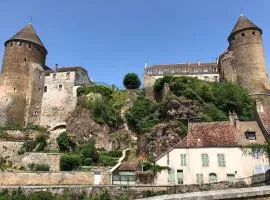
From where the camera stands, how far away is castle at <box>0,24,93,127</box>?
46375 millimetres

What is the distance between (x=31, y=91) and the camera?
47812 mm

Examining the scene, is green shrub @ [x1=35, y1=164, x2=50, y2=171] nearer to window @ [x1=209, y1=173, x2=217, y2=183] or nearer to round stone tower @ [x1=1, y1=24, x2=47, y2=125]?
window @ [x1=209, y1=173, x2=217, y2=183]

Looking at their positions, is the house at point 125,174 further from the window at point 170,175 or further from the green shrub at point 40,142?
the green shrub at point 40,142

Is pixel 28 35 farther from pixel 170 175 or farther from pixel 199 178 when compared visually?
pixel 199 178

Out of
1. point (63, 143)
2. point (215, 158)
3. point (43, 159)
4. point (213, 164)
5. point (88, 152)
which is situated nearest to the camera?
point (213, 164)

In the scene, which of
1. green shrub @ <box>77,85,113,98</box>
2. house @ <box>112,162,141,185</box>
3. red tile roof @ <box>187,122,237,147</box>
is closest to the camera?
red tile roof @ <box>187,122,237,147</box>

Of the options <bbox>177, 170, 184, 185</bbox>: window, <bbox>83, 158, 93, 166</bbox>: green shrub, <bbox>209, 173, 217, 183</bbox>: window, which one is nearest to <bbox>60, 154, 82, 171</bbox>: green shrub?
<bbox>83, 158, 93, 166</bbox>: green shrub

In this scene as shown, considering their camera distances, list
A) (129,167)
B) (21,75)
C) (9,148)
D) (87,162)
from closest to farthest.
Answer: (129,167) < (87,162) < (9,148) < (21,75)

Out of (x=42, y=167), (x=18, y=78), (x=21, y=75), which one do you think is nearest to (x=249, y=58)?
(x=42, y=167)

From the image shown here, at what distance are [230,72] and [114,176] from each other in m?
27.5

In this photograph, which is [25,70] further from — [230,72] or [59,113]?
[230,72]

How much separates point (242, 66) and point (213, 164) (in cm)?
2585

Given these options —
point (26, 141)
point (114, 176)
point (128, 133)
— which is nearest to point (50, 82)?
point (26, 141)

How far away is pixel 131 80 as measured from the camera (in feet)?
180
